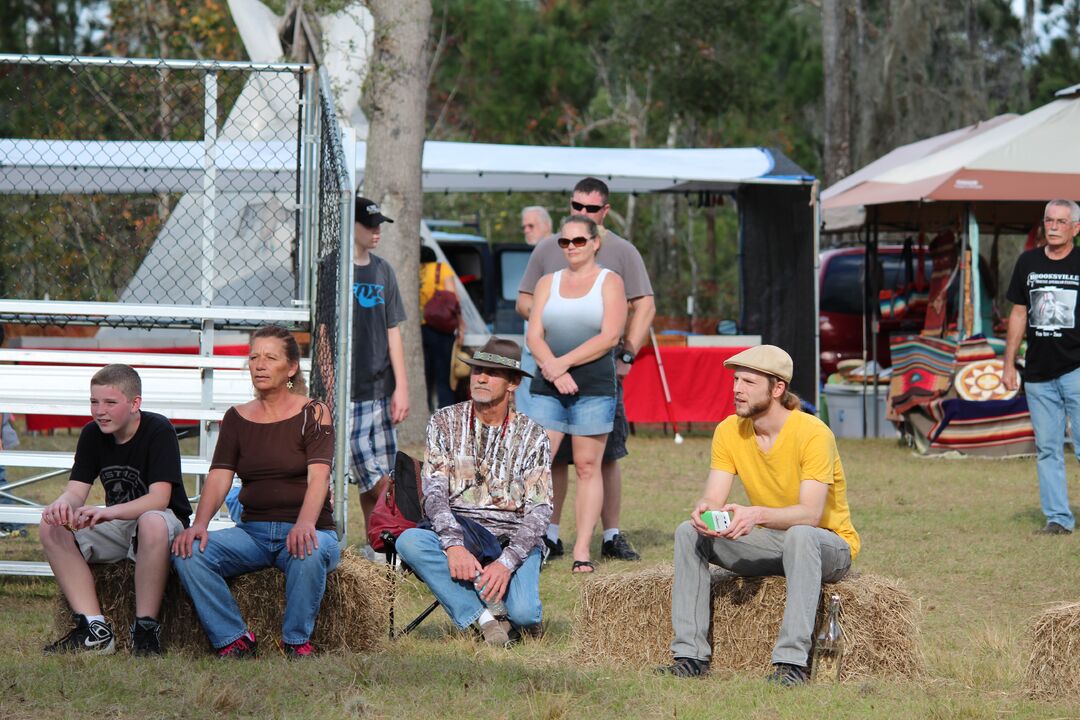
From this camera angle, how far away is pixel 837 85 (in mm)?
22203

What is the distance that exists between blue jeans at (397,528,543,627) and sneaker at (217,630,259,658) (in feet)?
2.13

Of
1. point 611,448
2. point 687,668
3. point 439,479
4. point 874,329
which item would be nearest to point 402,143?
point 874,329

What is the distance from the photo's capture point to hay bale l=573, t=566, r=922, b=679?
4.82 m

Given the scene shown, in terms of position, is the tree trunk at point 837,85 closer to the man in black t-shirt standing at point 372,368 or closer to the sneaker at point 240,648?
the man in black t-shirt standing at point 372,368

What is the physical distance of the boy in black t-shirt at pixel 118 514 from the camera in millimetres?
5184

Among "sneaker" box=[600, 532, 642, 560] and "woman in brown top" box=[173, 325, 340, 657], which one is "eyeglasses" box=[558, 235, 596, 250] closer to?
"sneaker" box=[600, 532, 642, 560]

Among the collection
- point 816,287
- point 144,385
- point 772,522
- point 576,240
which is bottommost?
point 772,522

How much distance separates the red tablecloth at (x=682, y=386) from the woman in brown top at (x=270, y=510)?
8318 mm

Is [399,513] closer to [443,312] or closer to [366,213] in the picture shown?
[366,213]

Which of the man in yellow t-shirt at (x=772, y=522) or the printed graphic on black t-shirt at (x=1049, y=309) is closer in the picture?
the man in yellow t-shirt at (x=772, y=522)

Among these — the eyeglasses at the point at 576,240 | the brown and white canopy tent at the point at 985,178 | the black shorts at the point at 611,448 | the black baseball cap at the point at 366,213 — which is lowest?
the black shorts at the point at 611,448

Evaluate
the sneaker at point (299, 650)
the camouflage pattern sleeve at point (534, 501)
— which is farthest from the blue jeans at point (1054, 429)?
the sneaker at point (299, 650)

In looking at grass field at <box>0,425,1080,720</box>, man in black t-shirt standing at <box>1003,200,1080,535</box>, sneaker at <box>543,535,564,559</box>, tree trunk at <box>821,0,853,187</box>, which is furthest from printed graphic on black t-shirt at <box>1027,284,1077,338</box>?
tree trunk at <box>821,0,853,187</box>

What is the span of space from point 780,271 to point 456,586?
9892 mm
